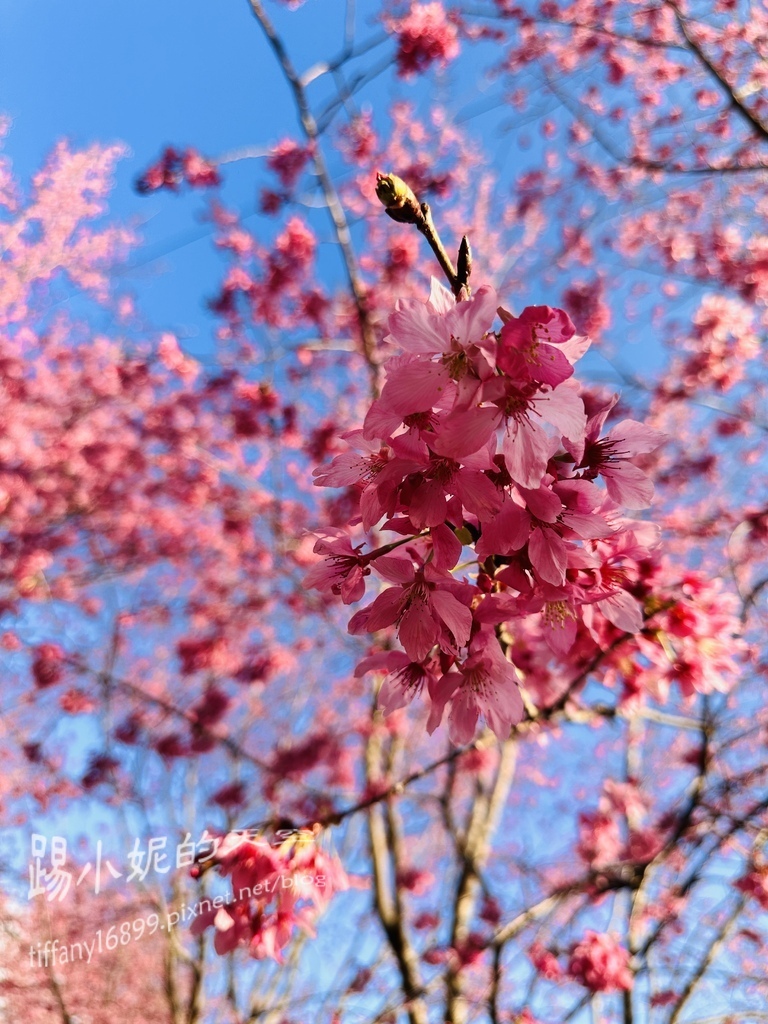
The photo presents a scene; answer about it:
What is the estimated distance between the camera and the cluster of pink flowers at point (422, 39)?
4.46 meters

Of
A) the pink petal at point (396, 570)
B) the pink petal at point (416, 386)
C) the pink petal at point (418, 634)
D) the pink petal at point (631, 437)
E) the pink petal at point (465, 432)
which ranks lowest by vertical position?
the pink petal at point (418, 634)

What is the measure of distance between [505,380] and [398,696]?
73 cm

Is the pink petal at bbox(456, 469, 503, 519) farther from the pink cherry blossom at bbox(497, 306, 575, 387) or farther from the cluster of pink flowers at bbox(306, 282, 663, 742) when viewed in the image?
the pink cherry blossom at bbox(497, 306, 575, 387)

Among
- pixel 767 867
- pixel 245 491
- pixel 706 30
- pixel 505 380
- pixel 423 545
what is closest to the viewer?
pixel 505 380

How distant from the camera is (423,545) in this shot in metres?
1.24

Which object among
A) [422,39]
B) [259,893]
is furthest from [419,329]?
[422,39]

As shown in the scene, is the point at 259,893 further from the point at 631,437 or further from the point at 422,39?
the point at 422,39

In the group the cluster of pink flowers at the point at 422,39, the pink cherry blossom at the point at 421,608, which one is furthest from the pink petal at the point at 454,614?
the cluster of pink flowers at the point at 422,39

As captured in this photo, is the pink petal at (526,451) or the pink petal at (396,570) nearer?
the pink petal at (526,451)

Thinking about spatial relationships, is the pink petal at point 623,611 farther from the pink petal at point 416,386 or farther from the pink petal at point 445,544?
the pink petal at point 416,386

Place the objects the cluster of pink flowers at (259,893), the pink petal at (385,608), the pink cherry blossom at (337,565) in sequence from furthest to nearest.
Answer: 1. the cluster of pink flowers at (259,893)
2. the pink cherry blossom at (337,565)
3. the pink petal at (385,608)

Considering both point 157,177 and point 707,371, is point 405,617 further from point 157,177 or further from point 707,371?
point 707,371

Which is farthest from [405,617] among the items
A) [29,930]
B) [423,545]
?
[29,930]

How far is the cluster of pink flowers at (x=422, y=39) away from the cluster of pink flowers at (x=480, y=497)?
450cm
